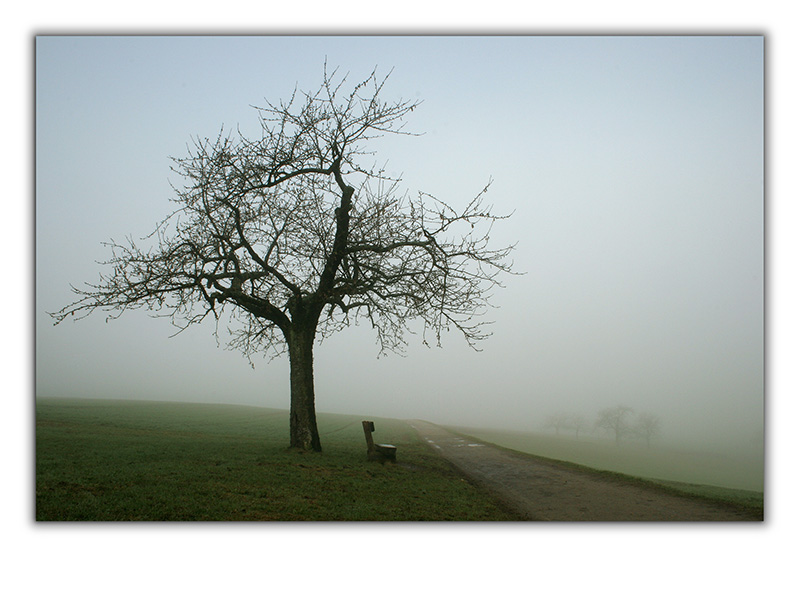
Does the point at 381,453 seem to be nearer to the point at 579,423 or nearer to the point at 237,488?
the point at 237,488

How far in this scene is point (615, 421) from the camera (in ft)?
227

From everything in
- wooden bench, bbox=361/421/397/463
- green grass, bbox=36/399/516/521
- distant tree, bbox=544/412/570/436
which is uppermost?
green grass, bbox=36/399/516/521

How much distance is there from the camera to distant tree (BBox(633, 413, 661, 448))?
64.8 metres

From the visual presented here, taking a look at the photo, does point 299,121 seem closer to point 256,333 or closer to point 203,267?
point 203,267

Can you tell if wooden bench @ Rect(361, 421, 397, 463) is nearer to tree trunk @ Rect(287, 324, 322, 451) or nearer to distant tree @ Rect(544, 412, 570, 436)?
A: tree trunk @ Rect(287, 324, 322, 451)

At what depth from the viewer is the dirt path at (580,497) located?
27.4ft

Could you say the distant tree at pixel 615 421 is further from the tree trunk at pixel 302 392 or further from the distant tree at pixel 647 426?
the tree trunk at pixel 302 392

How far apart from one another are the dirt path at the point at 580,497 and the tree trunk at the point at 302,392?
215 inches

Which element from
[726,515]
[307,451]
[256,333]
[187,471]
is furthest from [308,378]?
[726,515]

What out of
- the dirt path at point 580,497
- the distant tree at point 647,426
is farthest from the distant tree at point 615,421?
the dirt path at point 580,497

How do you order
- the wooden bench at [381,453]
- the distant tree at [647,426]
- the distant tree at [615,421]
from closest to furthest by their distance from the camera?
the wooden bench at [381,453] → the distant tree at [647,426] → the distant tree at [615,421]

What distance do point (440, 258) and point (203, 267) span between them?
855cm

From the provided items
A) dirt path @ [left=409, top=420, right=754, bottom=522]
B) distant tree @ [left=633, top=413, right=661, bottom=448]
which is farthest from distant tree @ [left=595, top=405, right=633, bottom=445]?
dirt path @ [left=409, top=420, right=754, bottom=522]

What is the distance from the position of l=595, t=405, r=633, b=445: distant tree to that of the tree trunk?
6675cm
